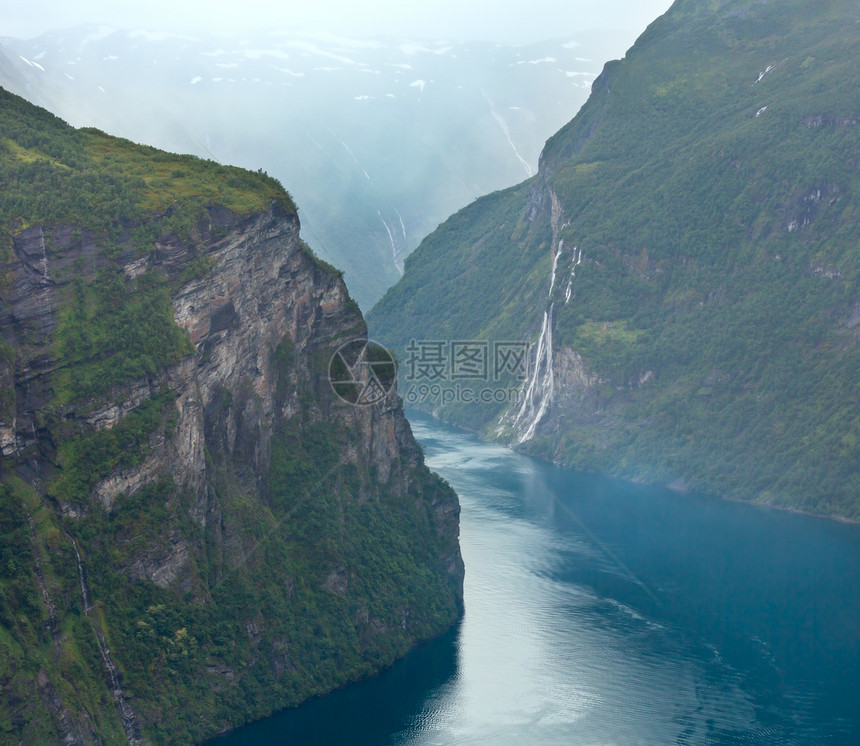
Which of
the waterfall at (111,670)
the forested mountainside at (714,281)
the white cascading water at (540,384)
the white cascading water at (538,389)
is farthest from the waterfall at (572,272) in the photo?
the waterfall at (111,670)

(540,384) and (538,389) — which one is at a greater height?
(540,384)

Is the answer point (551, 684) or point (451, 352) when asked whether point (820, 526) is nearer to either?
point (551, 684)

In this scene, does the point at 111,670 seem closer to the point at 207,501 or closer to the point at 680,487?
the point at 207,501

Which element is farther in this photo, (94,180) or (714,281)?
(714,281)

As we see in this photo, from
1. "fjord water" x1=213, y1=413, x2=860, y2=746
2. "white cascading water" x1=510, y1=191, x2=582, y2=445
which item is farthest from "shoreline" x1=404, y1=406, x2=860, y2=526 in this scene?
"white cascading water" x1=510, y1=191, x2=582, y2=445

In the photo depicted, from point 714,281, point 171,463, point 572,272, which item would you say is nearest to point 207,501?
point 171,463

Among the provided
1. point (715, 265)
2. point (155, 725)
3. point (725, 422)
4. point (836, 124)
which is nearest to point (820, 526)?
point (725, 422)

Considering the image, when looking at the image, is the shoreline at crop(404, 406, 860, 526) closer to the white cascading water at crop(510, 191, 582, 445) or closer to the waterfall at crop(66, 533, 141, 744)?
the white cascading water at crop(510, 191, 582, 445)
